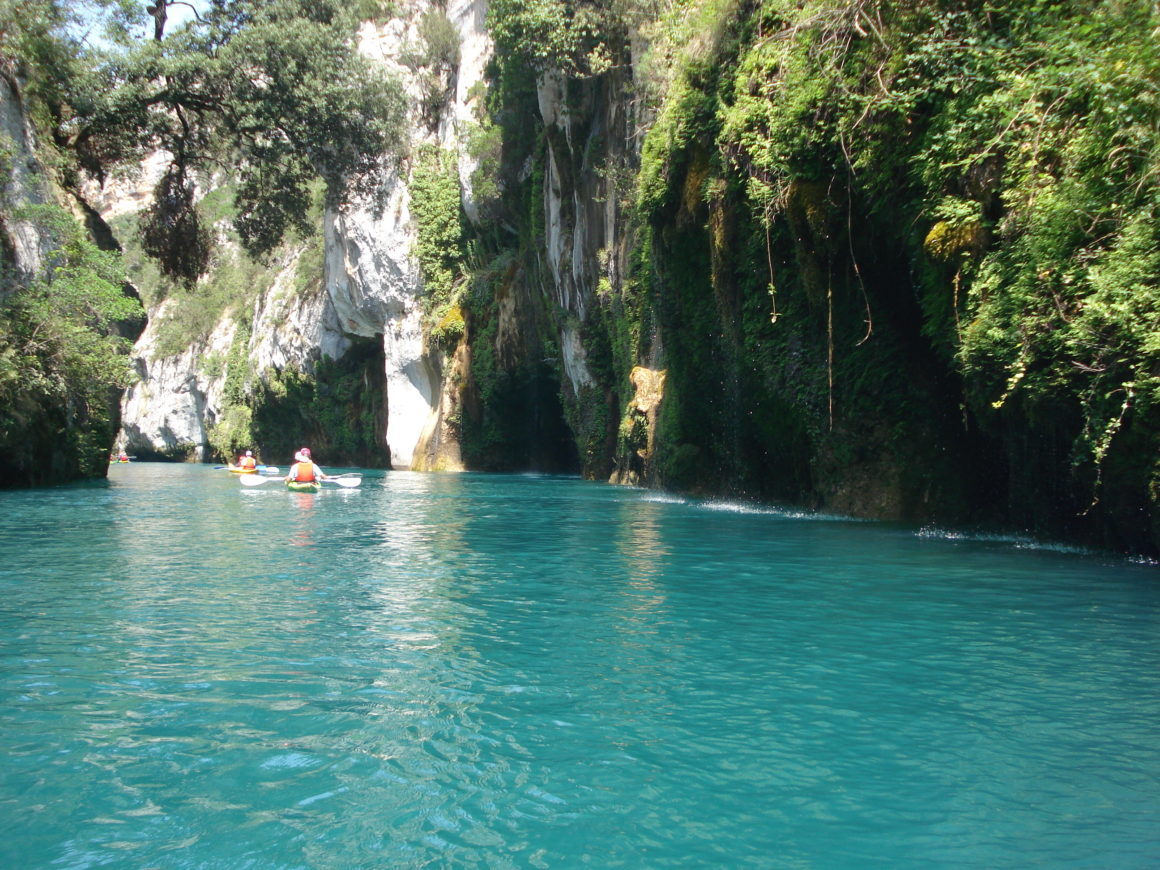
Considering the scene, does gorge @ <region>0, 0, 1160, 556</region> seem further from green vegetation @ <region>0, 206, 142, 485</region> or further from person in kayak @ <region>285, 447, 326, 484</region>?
person in kayak @ <region>285, 447, 326, 484</region>

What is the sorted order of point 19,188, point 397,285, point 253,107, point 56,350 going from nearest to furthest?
point 19,188
point 253,107
point 56,350
point 397,285

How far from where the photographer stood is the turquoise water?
13.3 feet

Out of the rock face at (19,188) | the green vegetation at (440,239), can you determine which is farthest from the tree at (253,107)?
the green vegetation at (440,239)

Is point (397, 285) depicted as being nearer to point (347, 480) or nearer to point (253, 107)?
point (347, 480)

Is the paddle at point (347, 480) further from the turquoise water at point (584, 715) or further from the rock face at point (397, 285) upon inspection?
the turquoise water at point (584, 715)

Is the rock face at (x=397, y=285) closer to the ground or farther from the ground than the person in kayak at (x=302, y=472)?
farther from the ground

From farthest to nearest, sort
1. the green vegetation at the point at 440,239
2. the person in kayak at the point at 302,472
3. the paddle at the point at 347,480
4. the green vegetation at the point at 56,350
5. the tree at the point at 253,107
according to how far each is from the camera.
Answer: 1. the green vegetation at the point at 440,239
2. the paddle at the point at 347,480
3. the person in kayak at the point at 302,472
4. the tree at the point at 253,107
5. the green vegetation at the point at 56,350

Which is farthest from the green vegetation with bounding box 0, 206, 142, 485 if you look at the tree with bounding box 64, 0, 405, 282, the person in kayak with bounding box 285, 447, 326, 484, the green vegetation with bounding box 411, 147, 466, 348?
the green vegetation with bounding box 411, 147, 466, 348

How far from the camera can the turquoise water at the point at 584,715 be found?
13.3 feet

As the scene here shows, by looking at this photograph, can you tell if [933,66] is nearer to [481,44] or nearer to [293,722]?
[293,722]

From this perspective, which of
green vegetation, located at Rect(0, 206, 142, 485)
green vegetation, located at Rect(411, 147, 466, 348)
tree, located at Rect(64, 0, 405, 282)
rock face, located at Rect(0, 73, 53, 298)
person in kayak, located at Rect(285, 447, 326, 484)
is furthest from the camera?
green vegetation, located at Rect(411, 147, 466, 348)

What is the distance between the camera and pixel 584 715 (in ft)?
18.2

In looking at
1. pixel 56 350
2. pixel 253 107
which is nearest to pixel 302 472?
pixel 56 350

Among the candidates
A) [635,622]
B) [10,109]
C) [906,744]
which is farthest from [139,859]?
[10,109]
